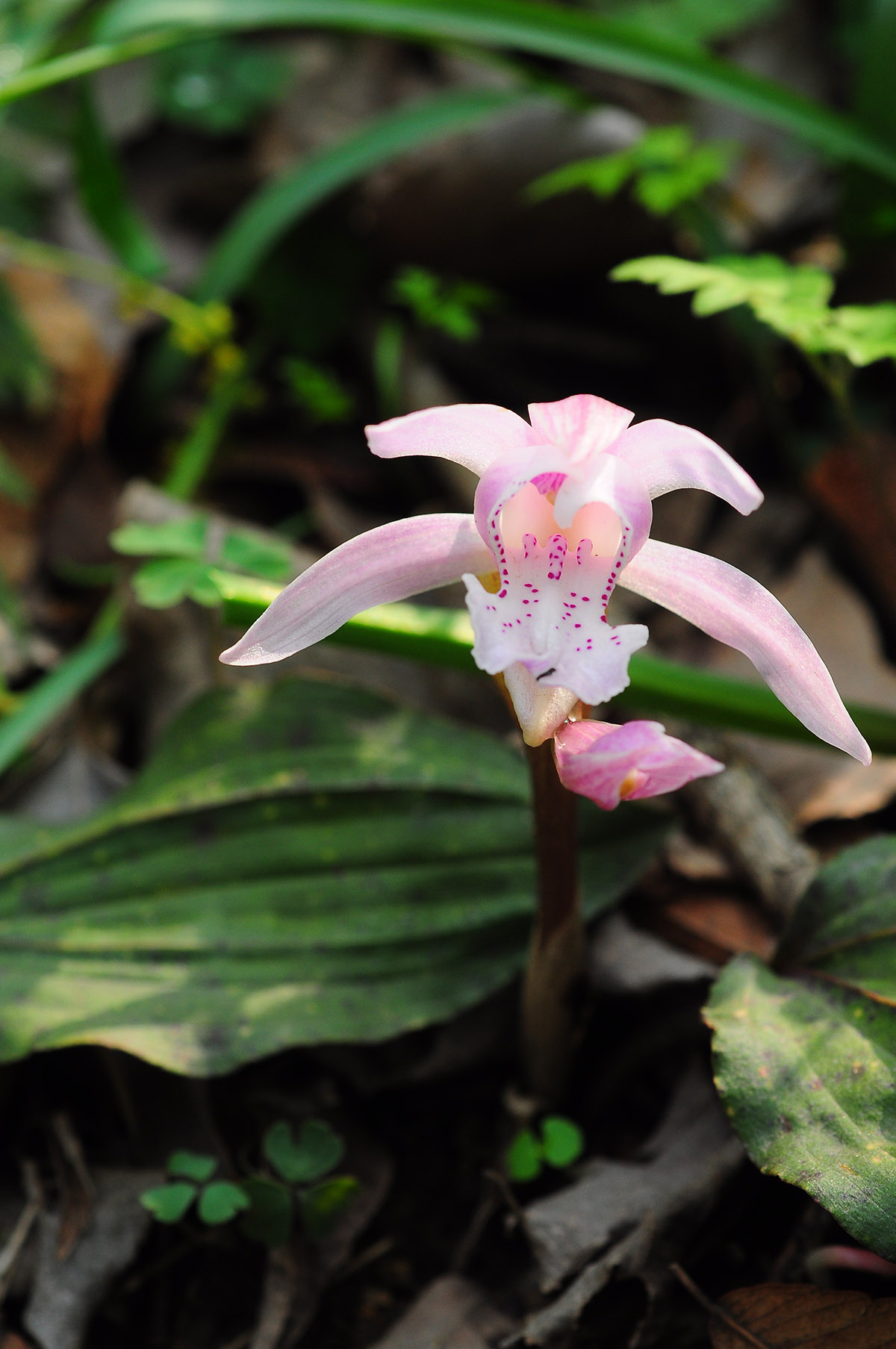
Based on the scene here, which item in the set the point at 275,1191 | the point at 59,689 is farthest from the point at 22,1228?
the point at 59,689

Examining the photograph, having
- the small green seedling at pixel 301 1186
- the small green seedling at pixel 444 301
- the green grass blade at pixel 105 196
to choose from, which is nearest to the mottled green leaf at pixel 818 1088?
the small green seedling at pixel 301 1186

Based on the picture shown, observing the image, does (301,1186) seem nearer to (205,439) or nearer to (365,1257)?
(365,1257)

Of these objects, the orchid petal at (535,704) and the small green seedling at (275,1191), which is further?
the small green seedling at (275,1191)

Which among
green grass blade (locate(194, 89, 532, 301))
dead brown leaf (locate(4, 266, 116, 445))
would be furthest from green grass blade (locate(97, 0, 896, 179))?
dead brown leaf (locate(4, 266, 116, 445))

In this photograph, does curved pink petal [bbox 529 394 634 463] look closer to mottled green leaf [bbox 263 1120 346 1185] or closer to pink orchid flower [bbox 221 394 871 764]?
pink orchid flower [bbox 221 394 871 764]

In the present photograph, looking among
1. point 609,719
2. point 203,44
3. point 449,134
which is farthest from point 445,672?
point 203,44

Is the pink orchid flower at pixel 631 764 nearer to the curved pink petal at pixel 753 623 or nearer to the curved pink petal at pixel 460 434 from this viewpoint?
the curved pink petal at pixel 753 623
